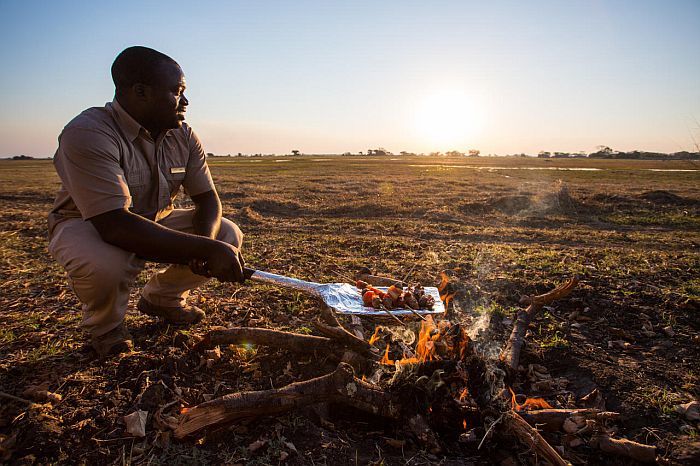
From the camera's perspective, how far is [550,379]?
3.29 m

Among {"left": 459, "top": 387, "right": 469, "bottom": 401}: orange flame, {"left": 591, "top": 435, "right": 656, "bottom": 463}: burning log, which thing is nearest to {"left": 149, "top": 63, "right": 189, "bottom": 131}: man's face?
{"left": 459, "top": 387, "right": 469, "bottom": 401}: orange flame

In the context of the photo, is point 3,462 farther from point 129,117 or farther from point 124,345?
point 129,117

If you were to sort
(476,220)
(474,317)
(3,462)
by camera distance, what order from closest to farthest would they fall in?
(3,462) < (474,317) < (476,220)

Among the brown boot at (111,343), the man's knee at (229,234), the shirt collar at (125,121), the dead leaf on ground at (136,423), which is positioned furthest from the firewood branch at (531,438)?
the shirt collar at (125,121)

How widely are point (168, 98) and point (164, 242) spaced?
43.4 inches

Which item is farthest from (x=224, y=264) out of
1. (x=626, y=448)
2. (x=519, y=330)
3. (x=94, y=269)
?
(x=626, y=448)

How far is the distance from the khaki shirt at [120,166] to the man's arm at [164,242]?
0.10 meters

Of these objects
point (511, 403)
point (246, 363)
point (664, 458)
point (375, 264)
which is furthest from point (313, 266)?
point (664, 458)

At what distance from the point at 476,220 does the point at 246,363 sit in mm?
8326

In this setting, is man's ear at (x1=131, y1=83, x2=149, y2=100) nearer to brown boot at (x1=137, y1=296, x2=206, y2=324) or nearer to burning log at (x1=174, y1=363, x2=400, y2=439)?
brown boot at (x1=137, y1=296, x2=206, y2=324)

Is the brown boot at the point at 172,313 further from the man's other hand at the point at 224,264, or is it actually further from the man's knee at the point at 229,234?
the man's other hand at the point at 224,264

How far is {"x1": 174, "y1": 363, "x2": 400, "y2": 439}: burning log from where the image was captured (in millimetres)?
2348

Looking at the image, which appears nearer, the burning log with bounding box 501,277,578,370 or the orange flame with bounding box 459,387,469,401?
the orange flame with bounding box 459,387,469,401

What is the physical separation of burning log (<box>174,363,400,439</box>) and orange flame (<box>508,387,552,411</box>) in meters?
0.75
